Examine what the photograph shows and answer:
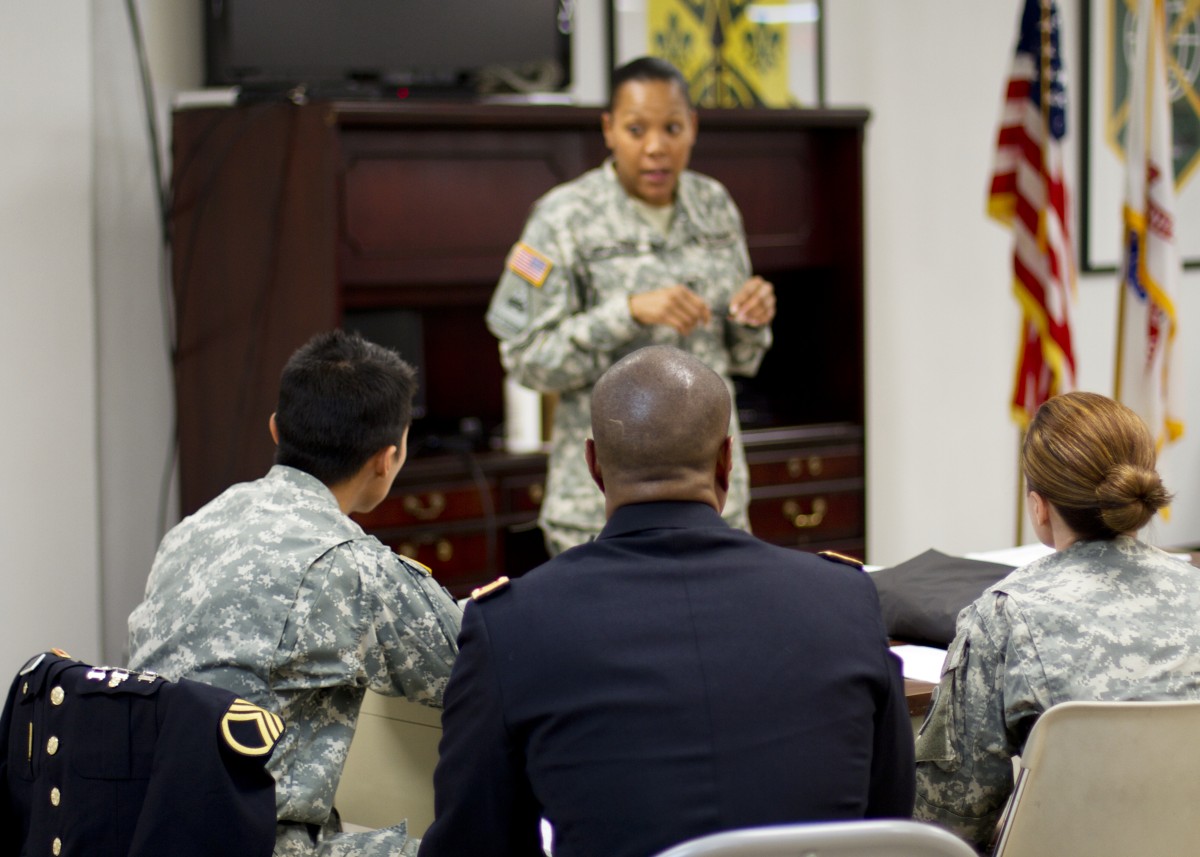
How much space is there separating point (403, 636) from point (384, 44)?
2.28 meters

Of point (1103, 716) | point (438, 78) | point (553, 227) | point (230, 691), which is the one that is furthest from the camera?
point (438, 78)

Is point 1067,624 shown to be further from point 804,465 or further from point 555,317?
point 804,465

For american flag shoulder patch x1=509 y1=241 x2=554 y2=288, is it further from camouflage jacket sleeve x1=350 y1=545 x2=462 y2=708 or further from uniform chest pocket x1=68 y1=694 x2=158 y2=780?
uniform chest pocket x1=68 y1=694 x2=158 y2=780

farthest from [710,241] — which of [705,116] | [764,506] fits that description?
[764,506]

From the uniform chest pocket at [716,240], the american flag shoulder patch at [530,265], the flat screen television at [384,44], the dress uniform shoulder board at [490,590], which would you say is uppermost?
the flat screen television at [384,44]

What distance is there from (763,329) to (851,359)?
3.62 ft

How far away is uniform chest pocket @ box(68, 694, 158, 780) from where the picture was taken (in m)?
1.52

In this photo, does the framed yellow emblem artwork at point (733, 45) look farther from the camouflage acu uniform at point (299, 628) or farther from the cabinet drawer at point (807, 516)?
the camouflage acu uniform at point (299, 628)

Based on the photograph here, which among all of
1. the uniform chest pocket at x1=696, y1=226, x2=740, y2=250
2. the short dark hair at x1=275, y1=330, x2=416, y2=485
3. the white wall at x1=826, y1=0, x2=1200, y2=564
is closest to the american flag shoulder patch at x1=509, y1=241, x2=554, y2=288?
the uniform chest pocket at x1=696, y1=226, x2=740, y2=250

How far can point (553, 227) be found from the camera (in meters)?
3.17

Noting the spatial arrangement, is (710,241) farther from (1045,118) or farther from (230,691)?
(230,691)

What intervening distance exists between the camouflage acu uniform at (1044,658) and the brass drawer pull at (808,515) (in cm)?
244

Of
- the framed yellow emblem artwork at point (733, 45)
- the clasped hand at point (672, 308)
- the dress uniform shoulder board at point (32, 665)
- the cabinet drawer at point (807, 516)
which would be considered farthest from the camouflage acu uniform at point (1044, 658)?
the framed yellow emblem artwork at point (733, 45)

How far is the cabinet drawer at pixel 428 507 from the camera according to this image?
11.6ft
